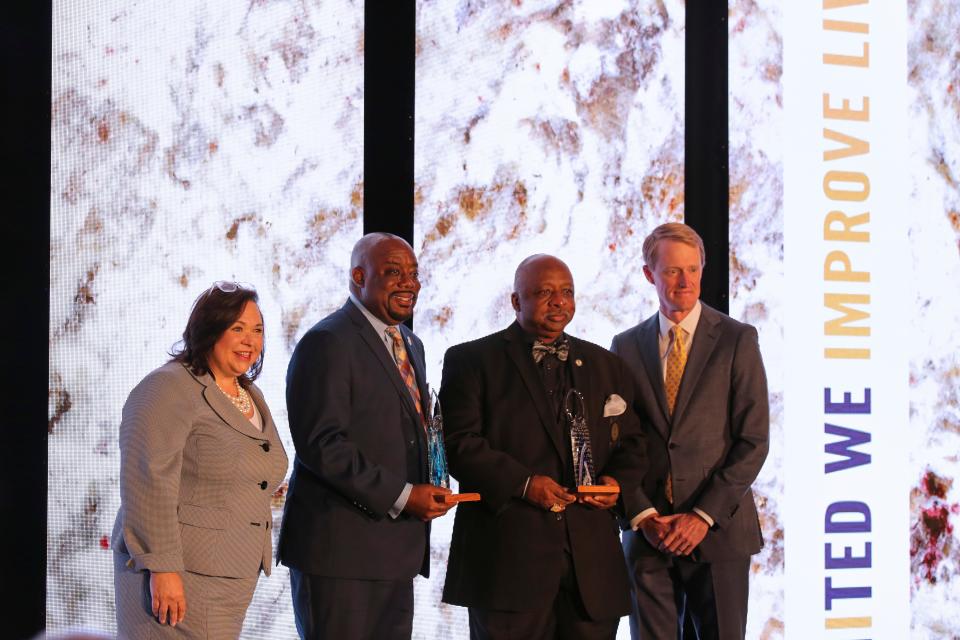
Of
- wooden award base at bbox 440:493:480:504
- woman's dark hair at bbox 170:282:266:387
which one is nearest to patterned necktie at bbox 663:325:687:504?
wooden award base at bbox 440:493:480:504

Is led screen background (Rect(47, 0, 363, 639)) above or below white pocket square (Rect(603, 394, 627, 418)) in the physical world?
above

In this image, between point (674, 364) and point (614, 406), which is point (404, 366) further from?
point (674, 364)

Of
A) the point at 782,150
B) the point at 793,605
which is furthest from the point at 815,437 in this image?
the point at 782,150

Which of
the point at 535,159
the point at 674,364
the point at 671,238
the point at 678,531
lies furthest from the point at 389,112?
the point at 678,531

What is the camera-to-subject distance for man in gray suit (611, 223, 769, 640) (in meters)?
3.25

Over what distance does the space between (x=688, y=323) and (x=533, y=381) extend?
615mm

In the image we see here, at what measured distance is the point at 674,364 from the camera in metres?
3.40

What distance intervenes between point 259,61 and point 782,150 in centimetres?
217

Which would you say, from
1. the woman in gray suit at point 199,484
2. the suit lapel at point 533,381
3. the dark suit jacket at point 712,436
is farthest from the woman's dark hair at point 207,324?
the dark suit jacket at point 712,436

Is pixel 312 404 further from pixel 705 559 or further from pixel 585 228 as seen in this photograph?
pixel 585 228

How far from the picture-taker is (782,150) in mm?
4371

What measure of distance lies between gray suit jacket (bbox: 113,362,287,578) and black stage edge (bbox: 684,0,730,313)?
2143mm

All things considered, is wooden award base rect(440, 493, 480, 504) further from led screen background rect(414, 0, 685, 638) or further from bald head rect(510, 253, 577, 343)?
led screen background rect(414, 0, 685, 638)

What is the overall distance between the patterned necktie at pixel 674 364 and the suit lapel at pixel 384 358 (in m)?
0.82
